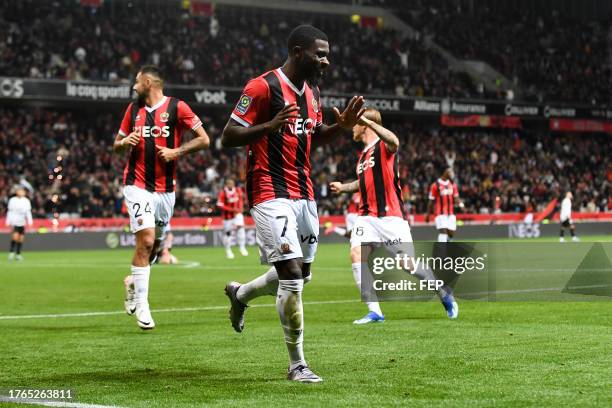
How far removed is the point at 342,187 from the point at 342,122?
14.3ft

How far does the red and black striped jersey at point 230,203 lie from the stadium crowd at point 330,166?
28.2 ft

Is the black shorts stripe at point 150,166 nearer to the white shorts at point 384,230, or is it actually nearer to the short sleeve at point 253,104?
the white shorts at point 384,230

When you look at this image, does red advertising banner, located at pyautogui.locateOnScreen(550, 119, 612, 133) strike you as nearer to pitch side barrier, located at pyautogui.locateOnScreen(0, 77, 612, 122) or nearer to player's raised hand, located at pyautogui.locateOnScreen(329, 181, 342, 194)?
pitch side barrier, located at pyautogui.locateOnScreen(0, 77, 612, 122)

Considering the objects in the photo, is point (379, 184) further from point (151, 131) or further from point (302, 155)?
point (302, 155)

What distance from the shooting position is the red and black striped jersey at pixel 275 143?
7930 millimetres

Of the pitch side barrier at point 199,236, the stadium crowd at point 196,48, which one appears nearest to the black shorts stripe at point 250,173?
the pitch side barrier at point 199,236

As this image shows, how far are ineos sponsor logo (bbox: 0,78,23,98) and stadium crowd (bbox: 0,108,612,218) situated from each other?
1663 millimetres

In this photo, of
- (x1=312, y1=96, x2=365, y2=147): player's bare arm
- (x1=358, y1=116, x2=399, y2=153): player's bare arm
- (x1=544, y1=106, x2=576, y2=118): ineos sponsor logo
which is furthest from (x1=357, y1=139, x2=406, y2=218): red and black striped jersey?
(x1=544, y1=106, x2=576, y2=118): ineos sponsor logo

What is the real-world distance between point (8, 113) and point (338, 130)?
40248mm

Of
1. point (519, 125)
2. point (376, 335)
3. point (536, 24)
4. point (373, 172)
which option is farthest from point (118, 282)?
point (536, 24)

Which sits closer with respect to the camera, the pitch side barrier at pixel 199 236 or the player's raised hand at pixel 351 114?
the player's raised hand at pixel 351 114

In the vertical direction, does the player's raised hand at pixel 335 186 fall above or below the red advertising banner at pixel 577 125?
below

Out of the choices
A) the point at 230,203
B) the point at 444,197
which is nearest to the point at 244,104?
the point at 444,197

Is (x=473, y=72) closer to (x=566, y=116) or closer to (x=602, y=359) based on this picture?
(x=566, y=116)
